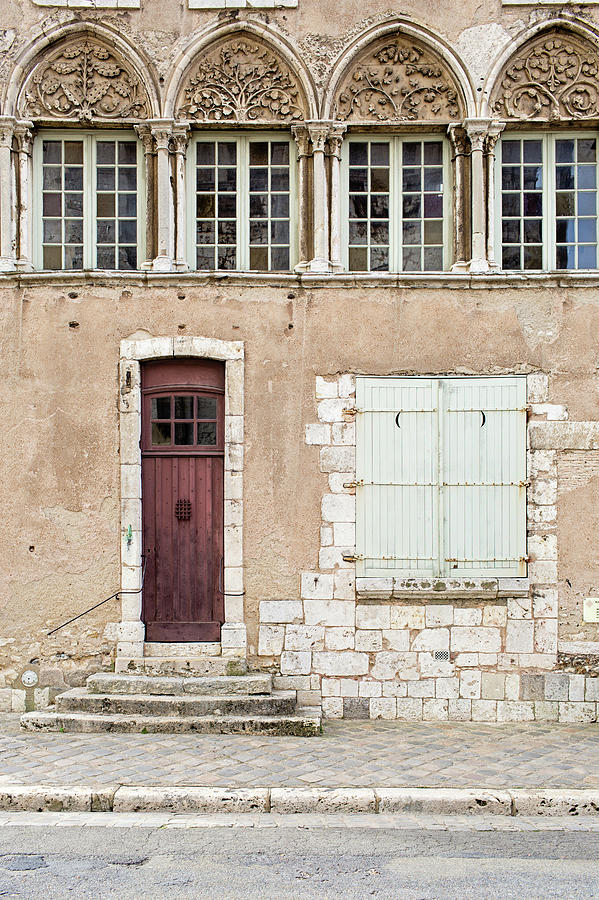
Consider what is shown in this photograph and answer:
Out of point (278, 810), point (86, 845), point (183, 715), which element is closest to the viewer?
point (86, 845)

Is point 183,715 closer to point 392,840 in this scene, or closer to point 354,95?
point 392,840

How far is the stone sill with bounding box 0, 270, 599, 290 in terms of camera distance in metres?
7.47

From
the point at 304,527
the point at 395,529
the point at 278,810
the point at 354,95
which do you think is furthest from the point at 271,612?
the point at 354,95

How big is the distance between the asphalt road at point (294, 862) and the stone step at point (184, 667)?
2335 mm

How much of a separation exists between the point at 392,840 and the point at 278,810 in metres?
0.83

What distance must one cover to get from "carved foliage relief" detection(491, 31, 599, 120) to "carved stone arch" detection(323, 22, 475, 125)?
518 millimetres

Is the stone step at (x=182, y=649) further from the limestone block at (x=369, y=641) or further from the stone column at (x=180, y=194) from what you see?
the stone column at (x=180, y=194)

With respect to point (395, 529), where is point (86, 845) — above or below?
below

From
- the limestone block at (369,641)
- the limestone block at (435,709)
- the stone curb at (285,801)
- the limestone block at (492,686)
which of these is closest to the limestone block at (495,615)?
the limestone block at (492,686)

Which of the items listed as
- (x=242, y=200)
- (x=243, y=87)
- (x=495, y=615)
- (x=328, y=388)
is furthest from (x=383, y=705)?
(x=243, y=87)

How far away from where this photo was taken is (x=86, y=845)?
15.4 feet

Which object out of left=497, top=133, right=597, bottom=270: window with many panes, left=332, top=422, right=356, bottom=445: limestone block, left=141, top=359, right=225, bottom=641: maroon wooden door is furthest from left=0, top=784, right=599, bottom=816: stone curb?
left=497, top=133, right=597, bottom=270: window with many panes

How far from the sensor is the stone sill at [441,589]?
7383mm

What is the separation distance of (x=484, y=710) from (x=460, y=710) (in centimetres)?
21
